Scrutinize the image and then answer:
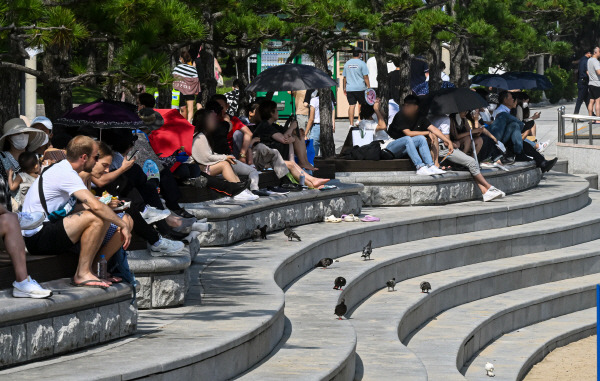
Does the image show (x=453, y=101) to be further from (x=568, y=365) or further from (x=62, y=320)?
(x=62, y=320)

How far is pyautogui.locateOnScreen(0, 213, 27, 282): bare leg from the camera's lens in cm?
758

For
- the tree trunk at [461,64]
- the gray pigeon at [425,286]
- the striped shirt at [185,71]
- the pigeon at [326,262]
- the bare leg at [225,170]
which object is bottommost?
the gray pigeon at [425,286]

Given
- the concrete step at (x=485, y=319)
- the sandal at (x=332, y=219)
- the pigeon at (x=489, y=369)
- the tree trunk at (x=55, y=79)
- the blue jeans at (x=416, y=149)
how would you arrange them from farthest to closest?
the blue jeans at (x=416, y=149) → the sandal at (x=332, y=219) → the pigeon at (x=489, y=369) → the concrete step at (x=485, y=319) → the tree trunk at (x=55, y=79)

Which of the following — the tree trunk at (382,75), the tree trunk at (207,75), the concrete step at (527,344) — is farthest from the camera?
the tree trunk at (382,75)

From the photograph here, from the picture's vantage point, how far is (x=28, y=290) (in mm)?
7625

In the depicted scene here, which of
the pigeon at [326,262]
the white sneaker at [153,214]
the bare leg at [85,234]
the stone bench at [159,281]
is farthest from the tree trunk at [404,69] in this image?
the bare leg at [85,234]

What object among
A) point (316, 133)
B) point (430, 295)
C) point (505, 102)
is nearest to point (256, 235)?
point (430, 295)

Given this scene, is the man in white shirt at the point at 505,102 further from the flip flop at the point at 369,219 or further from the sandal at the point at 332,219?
the sandal at the point at 332,219

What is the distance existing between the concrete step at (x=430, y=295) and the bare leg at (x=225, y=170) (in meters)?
2.23

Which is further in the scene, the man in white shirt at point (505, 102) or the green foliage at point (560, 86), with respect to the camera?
the green foliage at point (560, 86)

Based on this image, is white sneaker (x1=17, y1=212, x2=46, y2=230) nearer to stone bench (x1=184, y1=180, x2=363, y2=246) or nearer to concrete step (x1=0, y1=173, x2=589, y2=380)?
concrete step (x1=0, y1=173, x2=589, y2=380)

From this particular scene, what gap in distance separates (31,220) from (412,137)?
10788 mm

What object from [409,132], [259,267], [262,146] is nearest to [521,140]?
[409,132]

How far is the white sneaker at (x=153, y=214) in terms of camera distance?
412 inches
